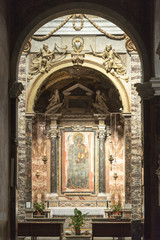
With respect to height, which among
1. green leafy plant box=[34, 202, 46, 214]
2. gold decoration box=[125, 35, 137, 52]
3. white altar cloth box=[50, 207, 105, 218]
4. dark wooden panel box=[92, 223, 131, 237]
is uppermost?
gold decoration box=[125, 35, 137, 52]

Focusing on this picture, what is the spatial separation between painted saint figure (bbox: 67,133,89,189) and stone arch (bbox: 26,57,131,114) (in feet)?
15.4

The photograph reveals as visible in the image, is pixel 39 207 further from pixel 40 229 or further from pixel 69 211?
pixel 40 229

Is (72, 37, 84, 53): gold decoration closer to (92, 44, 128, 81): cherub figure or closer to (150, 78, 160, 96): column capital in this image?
(92, 44, 128, 81): cherub figure

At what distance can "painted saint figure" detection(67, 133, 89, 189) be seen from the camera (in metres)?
21.8

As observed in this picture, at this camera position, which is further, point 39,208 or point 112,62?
point 39,208

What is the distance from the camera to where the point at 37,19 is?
11477 mm

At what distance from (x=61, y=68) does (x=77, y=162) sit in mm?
5256

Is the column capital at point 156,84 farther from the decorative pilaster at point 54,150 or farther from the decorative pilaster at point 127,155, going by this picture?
the decorative pilaster at point 54,150

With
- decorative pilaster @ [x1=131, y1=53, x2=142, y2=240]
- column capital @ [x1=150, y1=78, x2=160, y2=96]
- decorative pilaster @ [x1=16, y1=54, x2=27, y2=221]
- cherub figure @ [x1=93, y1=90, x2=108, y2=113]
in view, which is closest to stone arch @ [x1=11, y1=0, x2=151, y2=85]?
column capital @ [x1=150, y1=78, x2=160, y2=96]

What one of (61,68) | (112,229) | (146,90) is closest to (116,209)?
(112,229)

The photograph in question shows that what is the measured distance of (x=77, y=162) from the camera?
72.1ft

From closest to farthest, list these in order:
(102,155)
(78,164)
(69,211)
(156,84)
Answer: (156,84) < (69,211) < (102,155) < (78,164)

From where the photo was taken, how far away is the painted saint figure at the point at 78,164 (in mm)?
21828

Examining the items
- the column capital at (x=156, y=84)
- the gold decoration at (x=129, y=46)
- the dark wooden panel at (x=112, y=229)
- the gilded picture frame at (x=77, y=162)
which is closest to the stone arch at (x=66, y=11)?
the column capital at (x=156, y=84)
